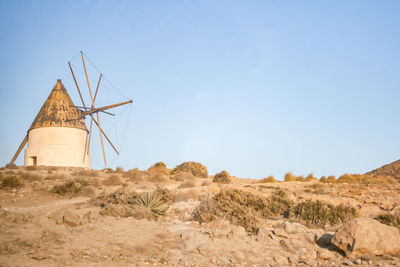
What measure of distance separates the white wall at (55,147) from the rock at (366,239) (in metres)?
21.4

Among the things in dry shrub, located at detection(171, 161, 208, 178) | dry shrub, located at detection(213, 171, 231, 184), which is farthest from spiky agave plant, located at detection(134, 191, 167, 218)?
dry shrub, located at detection(171, 161, 208, 178)

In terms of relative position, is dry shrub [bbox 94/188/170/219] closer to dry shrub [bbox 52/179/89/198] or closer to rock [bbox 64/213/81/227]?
rock [bbox 64/213/81/227]

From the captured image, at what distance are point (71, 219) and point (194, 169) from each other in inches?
856

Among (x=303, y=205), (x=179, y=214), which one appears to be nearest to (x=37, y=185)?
(x=179, y=214)

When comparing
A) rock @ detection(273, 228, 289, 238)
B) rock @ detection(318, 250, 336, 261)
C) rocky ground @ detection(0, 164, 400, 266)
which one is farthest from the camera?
rock @ detection(273, 228, 289, 238)

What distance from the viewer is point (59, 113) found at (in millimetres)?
25188

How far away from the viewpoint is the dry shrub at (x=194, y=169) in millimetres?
29462

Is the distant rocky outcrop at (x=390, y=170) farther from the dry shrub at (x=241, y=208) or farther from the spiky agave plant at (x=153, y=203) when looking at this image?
the spiky agave plant at (x=153, y=203)

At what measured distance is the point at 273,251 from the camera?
7.03 metres

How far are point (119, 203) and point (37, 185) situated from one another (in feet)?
21.4

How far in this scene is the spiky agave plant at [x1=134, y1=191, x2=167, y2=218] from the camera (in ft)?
32.8

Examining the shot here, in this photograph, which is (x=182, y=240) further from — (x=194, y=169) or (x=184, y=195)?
(x=194, y=169)

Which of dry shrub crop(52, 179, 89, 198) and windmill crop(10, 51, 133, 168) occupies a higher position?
windmill crop(10, 51, 133, 168)

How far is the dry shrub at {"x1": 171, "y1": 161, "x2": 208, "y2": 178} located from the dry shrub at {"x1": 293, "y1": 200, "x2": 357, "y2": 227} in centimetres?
1959
